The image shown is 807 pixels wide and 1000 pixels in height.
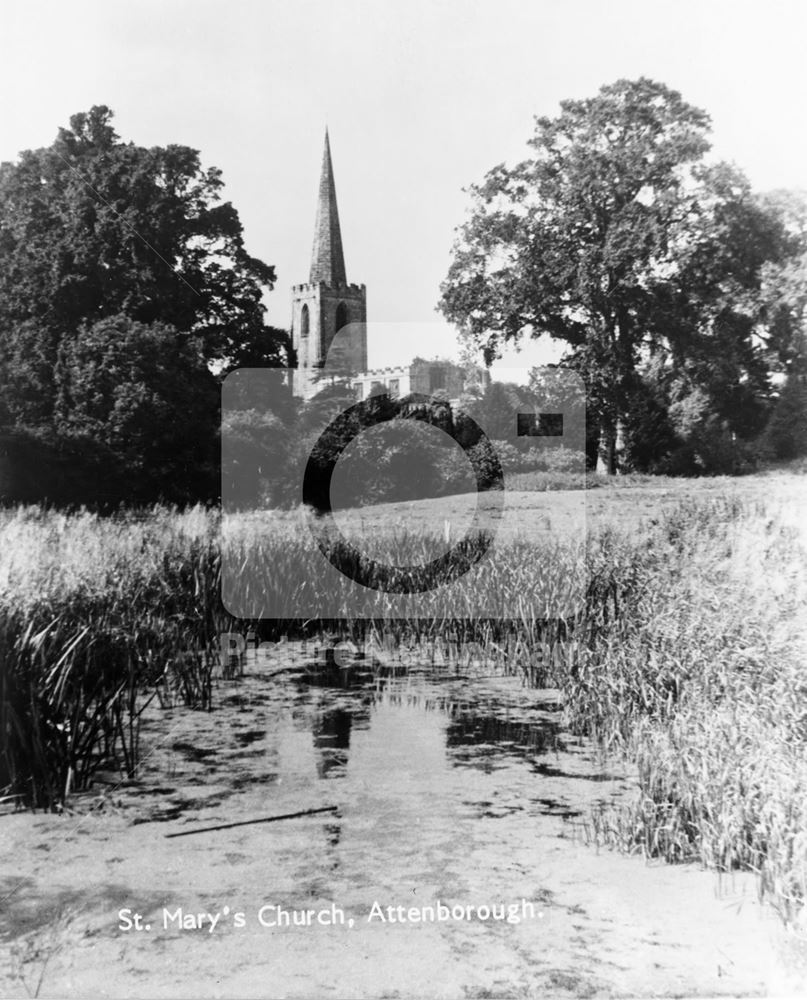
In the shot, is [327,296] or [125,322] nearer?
[327,296]

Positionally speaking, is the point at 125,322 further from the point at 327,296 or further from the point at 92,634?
the point at 92,634

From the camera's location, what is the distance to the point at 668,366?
4547 millimetres

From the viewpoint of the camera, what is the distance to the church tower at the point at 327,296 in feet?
14.0

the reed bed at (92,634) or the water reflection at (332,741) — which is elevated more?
the reed bed at (92,634)

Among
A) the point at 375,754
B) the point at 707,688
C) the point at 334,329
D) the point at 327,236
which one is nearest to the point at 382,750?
the point at 375,754

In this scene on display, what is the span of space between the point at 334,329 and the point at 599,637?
2.26 metres

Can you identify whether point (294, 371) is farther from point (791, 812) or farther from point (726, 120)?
point (791, 812)

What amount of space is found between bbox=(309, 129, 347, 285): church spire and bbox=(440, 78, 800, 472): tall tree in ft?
1.93

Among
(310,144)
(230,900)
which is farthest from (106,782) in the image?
(310,144)

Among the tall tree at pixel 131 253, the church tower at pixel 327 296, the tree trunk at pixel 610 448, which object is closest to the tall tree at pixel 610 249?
the tree trunk at pixel 610 448

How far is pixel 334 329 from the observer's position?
14.1 ft

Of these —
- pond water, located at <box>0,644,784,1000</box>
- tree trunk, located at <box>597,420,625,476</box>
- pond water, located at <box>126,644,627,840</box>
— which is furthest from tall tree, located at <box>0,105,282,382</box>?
pond water, located at <box>0,644,784,1000</box>

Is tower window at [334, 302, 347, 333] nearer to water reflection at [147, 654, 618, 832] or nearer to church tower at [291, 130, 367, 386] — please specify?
church tower at [291, 130, 367, 386]

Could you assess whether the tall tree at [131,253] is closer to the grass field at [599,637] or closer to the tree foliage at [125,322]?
the tree foliage at [125,322]
